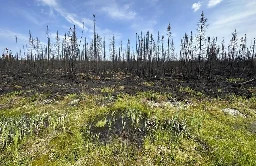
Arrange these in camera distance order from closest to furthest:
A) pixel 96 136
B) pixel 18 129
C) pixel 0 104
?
pixel 96 136, pixel 18 129, pixel 0 104

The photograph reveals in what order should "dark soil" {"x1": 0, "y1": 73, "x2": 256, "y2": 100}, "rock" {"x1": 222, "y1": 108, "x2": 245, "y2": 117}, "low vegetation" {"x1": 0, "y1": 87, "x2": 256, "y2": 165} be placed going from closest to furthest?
"low vegetation" {"x1": 0, "y1": 87, "x2": 256, "y2": 165} < "rock" {"x1": 222, "y1": 108, "x2": 245, "y2": 117} < "dark soil" {"x1": 0, "y1": 73, "x2": 256, "y2": 100}

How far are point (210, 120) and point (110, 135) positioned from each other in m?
7.49

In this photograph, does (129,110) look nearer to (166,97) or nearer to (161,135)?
(161,135)

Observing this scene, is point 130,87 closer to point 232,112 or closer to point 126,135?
point 232,112

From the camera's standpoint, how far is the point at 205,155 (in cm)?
1102

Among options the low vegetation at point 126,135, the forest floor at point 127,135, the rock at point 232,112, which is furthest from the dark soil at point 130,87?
the low vegetation at point 126,135

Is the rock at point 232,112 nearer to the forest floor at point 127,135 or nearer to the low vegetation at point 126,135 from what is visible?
the forest floor at point 127,135

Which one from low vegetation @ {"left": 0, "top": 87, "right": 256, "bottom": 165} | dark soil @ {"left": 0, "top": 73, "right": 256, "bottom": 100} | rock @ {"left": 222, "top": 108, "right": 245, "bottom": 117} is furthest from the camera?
dark soil @ {"left": 0, "top": 73, "right": 256, "bottom": 100}

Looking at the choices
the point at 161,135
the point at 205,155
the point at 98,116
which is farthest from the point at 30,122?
the point at 205,155

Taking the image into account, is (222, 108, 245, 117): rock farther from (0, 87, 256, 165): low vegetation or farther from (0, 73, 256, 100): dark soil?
(0, 73, 256, 100): dark soil

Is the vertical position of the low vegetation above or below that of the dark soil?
below

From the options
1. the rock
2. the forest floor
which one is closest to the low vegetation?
the forest floor

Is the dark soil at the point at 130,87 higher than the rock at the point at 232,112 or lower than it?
higher

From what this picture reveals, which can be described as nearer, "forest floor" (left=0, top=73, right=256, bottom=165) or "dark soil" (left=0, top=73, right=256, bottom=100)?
"forest floor" (left=0, top=73, right=256, bottom=165)
